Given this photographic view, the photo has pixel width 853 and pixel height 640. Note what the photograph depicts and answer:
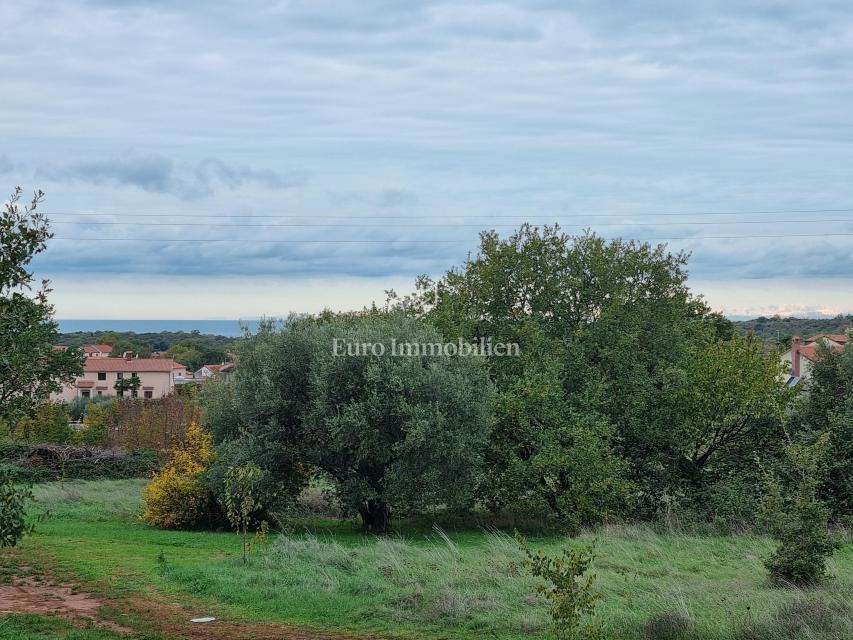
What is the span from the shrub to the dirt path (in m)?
10.0

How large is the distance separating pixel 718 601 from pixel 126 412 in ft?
141

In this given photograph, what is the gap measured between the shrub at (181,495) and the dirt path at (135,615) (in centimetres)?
1004

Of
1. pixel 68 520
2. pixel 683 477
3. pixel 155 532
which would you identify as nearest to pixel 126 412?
pixel 68 520

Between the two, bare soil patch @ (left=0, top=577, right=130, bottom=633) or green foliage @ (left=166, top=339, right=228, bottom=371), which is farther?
green foliage @ (left=166, top=339, right=228, bottom=371)

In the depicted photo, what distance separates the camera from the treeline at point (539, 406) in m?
22.8

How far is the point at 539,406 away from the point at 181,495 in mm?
11663

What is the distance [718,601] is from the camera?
1230 cm

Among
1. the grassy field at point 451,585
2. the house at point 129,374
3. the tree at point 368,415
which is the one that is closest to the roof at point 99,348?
the house at point 129,374

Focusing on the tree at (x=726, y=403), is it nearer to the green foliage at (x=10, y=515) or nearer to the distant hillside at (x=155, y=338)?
the green foliage at (x=10, y=515)

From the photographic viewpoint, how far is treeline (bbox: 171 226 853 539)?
22.8 m

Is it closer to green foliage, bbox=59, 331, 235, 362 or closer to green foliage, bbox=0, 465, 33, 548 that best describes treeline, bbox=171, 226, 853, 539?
green foliage, bbox=0, 465, 33, 548

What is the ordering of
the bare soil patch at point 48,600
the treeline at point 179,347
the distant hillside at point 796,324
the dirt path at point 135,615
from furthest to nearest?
the treeline at point 179,347, the distant hillside at point 796,324, the bare soil patch at point 48,600, the dirt path at point 135,615

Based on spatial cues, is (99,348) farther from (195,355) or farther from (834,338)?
(834,338)

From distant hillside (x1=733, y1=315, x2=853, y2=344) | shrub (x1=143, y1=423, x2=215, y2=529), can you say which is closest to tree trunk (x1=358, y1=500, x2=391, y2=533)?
shrub (x1=143, y1=423, x2=215, y2=529)
